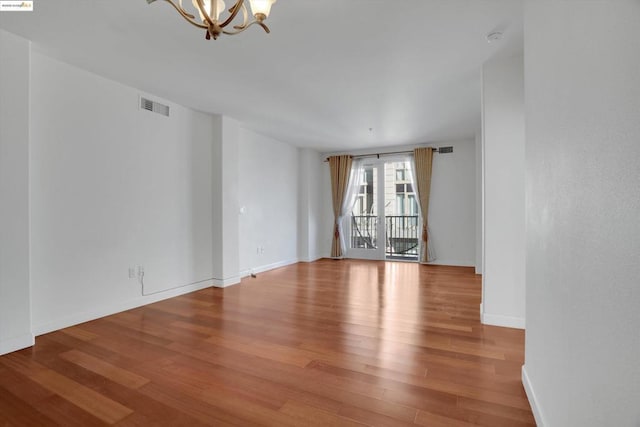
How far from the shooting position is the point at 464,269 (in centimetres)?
601

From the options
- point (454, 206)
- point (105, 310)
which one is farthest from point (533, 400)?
point (454, 206)

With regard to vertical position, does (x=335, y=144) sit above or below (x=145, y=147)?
above

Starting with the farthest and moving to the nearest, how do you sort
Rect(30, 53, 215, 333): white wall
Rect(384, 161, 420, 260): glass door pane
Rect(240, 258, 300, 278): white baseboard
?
1. Rect(384, 161, 420, 260): glass door pane
2. Rect(240, 258, 300, 278): white baseboard
3. Rect(30, 53, 215, 333): white wall

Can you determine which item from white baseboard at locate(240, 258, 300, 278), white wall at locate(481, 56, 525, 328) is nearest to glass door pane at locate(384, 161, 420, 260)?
white baseboard at locate(240, 258, 300, 278)

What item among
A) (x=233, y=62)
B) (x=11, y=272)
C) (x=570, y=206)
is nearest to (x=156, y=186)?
(x=11, y=272)

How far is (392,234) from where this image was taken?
24.1ft

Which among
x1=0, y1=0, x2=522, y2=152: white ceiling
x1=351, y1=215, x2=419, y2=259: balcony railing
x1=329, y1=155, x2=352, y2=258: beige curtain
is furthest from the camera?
x1=329, y1=155, x2=352, y2=258: beige curtain

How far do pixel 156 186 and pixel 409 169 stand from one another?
5.12m

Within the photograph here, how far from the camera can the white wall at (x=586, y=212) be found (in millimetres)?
716

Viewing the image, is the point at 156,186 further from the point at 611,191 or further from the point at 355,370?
the point at 611,191

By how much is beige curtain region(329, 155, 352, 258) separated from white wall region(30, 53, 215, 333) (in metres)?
3.60

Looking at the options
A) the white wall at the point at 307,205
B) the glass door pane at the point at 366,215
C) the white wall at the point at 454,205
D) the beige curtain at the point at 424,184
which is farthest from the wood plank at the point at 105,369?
the white wall at the point at 454,205

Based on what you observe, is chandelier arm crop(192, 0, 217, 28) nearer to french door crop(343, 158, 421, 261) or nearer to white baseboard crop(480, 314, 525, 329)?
white baseboard crop(480, 314, 525, 329)

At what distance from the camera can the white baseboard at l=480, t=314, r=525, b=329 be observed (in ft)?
9.50
